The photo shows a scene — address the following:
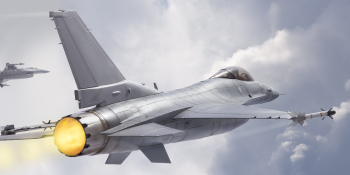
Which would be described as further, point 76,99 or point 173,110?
point 173,110

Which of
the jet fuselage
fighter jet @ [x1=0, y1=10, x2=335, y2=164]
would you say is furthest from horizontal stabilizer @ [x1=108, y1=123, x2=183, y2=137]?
the jet fuselage

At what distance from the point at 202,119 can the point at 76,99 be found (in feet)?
14.5

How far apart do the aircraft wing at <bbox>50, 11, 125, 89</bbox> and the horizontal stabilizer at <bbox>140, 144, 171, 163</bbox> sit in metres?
2.44

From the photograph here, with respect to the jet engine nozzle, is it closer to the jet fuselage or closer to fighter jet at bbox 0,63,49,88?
the jet fuselage

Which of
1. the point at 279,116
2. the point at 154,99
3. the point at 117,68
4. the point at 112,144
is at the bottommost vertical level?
the point at 112,144

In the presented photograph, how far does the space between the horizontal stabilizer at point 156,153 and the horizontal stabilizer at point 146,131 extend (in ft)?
2.61

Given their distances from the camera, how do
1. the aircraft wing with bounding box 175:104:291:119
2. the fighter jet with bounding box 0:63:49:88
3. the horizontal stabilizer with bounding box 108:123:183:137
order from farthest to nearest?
1. the fighter jet with bounding box 0:63:49:88
2. the aircraft wing with bounding box 175:104:291:119
3. the horizontal stabilizer with bounding box 108:123:183:137

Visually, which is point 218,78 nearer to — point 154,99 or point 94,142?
point 154,99

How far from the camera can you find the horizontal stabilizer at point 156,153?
11062mm

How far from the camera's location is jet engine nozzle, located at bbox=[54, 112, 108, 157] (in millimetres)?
10398

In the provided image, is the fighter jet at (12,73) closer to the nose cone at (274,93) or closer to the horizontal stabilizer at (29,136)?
the nose cone at (274,93)

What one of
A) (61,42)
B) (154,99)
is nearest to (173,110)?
(154,99)

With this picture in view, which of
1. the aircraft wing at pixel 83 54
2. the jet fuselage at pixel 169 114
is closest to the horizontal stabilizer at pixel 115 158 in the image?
the jet fuselage at pixel 169 114

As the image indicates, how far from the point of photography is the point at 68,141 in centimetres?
1051
